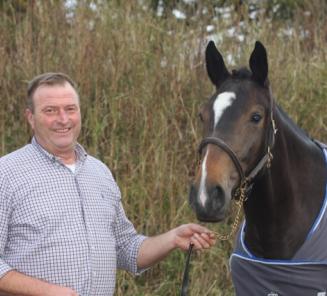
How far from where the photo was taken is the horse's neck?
275cm

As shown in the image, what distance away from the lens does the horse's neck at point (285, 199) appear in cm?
275

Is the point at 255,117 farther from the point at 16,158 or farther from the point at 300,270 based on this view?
the point at 16,158

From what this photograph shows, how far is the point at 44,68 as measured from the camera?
→ 18.3 ft

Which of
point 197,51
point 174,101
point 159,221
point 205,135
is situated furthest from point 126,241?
point 197,51

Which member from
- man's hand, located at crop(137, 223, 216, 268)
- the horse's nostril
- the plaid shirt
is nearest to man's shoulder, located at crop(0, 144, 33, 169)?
the plaid shirt

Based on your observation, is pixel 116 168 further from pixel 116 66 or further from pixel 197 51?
pixel 197 51

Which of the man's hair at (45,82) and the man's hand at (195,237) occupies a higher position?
the man's hair at (45,82)

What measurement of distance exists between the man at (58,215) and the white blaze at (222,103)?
498mm

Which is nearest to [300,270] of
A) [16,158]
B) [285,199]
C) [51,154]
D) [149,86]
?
[285,199]

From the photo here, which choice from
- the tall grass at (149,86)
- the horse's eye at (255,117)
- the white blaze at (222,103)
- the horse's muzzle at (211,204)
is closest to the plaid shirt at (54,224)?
the horse's muzzle at (211,204)

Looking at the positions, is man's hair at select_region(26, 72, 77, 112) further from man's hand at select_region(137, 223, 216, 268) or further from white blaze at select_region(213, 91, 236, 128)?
man's hand at select_region(137, 223, 216, 268)

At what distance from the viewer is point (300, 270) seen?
8.96 feet

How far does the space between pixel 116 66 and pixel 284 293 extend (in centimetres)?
324

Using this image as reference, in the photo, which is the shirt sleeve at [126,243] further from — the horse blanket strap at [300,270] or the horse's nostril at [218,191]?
the horse's nostril at [218,191]
